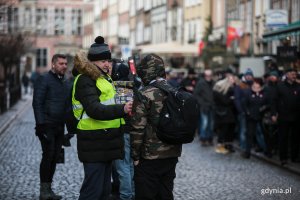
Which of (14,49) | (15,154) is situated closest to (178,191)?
(15,154)

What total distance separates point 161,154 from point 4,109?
27.4 metres

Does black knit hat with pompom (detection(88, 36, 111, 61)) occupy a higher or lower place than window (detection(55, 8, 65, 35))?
lower

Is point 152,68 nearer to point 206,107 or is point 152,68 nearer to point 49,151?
point 49,151

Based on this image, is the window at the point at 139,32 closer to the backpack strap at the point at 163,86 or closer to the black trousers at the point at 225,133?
the black trousers at the point at 225,133

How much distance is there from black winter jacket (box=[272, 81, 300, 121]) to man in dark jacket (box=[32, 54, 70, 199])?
18.7ft

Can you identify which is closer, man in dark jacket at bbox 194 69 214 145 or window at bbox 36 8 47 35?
man in dark jacket at bbox 194 69 214 145

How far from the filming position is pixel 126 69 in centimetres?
1112

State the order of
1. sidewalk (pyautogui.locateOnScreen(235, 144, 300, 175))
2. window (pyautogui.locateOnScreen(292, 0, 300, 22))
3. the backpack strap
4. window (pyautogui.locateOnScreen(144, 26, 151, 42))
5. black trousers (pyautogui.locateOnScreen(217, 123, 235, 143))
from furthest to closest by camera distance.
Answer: window (pyautogui.locateOnScreen(144, 26, 151, 42)), window (pyautogui.locateOnScreen(292, 0, 300, 22)), black trousers (pyautogui.locateOnScreen(217, 123, 235, 143)), sidewalk (pyautogui.locateOnScreen(235, 144, 300, 175)), the backpack strap

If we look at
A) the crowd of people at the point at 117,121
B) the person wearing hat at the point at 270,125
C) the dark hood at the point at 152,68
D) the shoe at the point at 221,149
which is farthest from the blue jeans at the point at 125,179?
the shoe at the point at 221,149

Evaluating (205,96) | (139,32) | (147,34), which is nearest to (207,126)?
(205,96)

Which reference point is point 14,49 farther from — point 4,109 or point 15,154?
point 15,154

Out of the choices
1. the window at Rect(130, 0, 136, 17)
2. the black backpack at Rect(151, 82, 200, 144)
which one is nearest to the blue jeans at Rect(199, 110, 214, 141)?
the black backpack at Rect(151, 82, 200, 144)

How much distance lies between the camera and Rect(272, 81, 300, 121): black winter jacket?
1573cm

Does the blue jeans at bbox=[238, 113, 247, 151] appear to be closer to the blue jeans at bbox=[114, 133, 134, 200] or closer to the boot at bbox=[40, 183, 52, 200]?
the boot at bbox=[40, 183, 52, 200]
